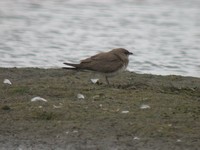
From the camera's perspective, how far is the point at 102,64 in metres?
10.1

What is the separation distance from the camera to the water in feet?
49.3

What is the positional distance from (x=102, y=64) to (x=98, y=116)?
1906 mm

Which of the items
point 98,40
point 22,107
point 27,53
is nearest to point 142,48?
point 98,40

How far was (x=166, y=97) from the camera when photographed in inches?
368

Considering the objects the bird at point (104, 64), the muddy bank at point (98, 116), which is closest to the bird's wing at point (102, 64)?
the bird at point (104, 64)

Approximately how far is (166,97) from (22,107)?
1.81 m

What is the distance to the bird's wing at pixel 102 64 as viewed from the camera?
10086 millimetres

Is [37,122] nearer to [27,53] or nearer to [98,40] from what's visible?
[27,53]

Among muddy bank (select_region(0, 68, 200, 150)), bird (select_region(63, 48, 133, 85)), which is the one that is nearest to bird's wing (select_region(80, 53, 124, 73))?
bird (select_region(63, 48, 133, 85))

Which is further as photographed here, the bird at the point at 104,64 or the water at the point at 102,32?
the water at the point at 102,32

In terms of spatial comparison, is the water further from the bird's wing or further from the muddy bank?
the muddy bank

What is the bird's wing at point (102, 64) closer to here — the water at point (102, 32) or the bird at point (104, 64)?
the bird at point (104, 64)

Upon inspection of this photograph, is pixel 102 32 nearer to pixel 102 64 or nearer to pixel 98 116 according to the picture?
pixel 102 64

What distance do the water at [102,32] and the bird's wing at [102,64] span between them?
3389 millimetres
